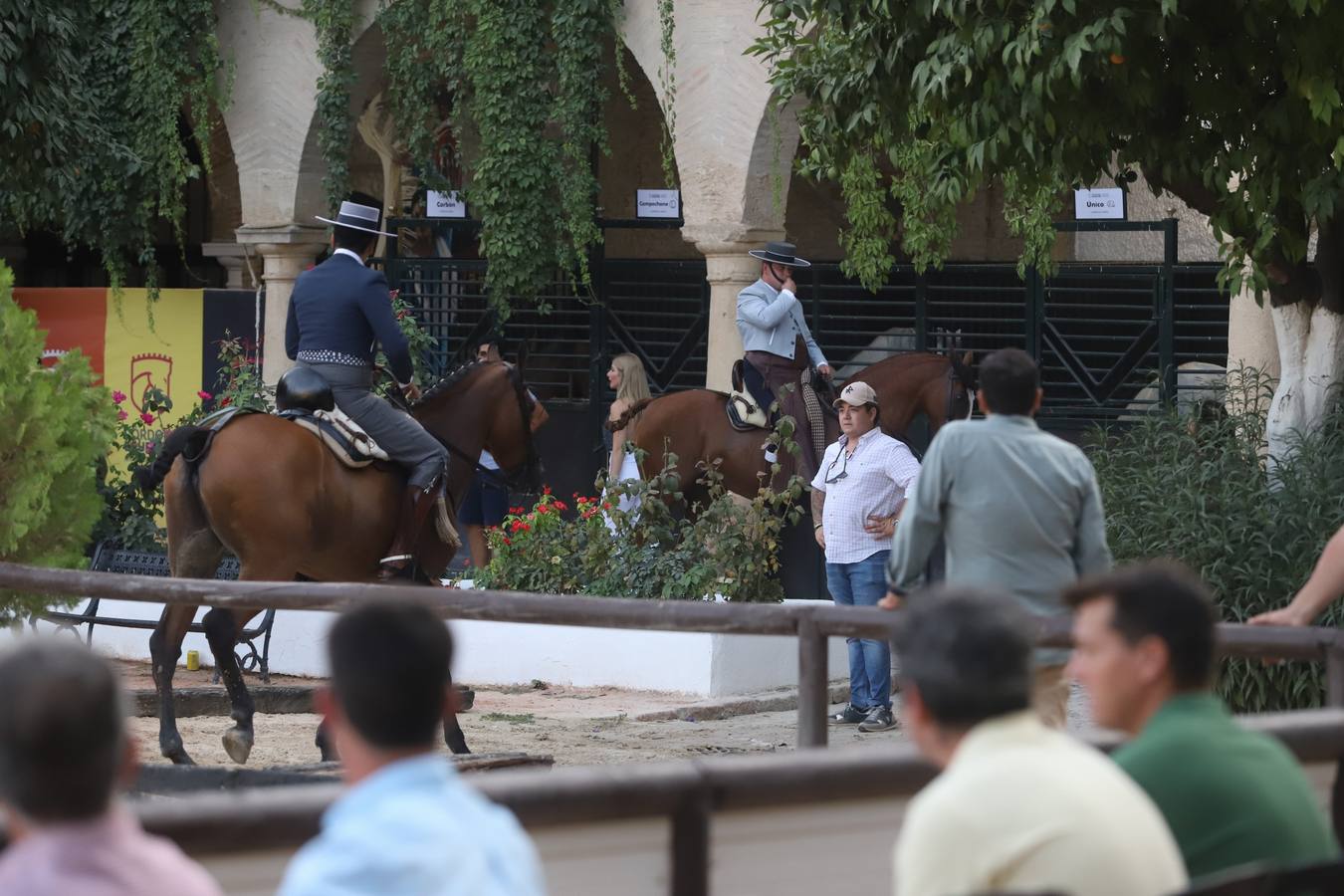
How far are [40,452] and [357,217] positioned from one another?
1.98 meters

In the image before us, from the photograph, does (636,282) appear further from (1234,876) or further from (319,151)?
(1234,876)

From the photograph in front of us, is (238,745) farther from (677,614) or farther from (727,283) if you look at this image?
(727,283)

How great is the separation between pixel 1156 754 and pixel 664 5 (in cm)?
1249

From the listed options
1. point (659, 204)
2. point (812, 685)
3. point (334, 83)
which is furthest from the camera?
point (659, 204)

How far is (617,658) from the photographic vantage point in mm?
12094

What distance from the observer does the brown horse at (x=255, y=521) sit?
934 centimetres

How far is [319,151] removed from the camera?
17.1m

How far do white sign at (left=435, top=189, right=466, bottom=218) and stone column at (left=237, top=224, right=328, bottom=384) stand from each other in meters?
0.95

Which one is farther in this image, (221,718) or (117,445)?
(117,445)

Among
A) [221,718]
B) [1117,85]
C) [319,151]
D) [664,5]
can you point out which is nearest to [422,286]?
[319,151]

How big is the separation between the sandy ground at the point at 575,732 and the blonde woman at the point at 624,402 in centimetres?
290

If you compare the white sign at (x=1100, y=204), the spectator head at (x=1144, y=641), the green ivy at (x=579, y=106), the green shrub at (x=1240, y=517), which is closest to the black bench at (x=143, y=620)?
the green ivy at (x=579, y=106)

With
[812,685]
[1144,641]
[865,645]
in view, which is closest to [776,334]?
[865,645]

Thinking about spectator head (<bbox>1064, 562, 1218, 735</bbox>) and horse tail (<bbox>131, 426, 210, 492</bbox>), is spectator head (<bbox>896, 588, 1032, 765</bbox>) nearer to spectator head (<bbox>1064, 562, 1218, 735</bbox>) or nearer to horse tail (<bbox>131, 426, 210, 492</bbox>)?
spectator head (<bbox>1064, 562, 1218, 735</bbox>)
